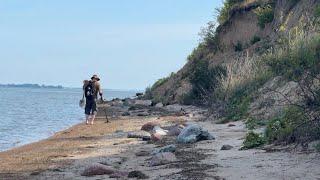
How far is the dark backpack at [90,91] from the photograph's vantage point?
2194 centimetres

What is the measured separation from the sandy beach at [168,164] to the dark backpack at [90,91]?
4.67 m

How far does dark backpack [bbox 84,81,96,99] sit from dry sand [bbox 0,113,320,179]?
4.65 meters

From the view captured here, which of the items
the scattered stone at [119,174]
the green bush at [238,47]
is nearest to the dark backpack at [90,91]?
the scattered stone at [119,174]

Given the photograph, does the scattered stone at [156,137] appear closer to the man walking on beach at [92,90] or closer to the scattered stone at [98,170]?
the scattered stone at [98,170]

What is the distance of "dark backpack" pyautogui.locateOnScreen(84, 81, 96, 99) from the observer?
21.9 m

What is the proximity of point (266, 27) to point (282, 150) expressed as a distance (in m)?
31.7

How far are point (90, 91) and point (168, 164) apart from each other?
12093 millimetres

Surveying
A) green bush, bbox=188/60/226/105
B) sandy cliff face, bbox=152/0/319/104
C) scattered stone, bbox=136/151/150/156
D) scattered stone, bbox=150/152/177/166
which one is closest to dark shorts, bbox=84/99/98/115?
scattered stone, bbox=136/151/150/156

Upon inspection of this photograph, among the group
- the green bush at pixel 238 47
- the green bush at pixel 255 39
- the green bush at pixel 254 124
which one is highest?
the green bush at pixel 255 39

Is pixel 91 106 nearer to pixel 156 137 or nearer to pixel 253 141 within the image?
pixel 156 137

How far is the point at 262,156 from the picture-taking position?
9.74 m

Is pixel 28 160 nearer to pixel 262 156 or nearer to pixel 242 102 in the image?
pixel 262 156

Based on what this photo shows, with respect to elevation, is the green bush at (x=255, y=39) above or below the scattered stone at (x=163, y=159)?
above

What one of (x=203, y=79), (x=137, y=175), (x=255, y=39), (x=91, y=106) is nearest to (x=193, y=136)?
(x=137, y=175)
